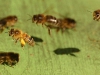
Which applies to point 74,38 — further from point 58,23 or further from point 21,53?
point 21,53

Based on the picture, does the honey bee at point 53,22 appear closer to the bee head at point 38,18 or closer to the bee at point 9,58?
the bee head at point 38,18

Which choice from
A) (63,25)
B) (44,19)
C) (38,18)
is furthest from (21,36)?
(63,25)

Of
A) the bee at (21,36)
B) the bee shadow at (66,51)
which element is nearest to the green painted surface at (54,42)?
the bee shadow at (66,51)

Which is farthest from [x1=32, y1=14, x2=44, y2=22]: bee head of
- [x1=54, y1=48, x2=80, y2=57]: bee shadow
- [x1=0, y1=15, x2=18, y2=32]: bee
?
[x1=54, y1=48, x2=80, y2=57]: bee shadow

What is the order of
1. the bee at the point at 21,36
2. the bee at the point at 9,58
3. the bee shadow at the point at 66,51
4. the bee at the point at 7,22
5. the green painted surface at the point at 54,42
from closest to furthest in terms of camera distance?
the bee at the point at 9,58
the green painted surface at the point at 54,42
the bee at the point at 21,36
the bee shadow at the point at 66,51
the bee at the point at 7,22

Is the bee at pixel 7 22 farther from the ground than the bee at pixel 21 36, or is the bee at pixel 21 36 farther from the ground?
the bee at pixel 7 22
